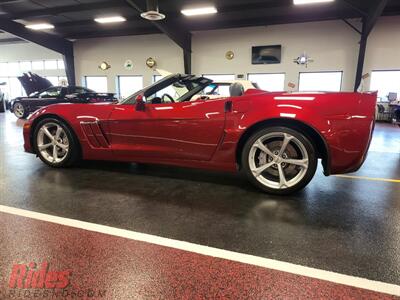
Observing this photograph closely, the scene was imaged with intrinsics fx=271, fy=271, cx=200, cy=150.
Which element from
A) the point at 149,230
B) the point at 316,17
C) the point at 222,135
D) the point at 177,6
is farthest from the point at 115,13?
the point at 149,230

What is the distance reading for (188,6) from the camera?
10.4 metres

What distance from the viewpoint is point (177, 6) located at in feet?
34.5

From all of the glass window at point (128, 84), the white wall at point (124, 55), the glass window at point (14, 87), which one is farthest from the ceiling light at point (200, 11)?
the glass window at point (14, 87)

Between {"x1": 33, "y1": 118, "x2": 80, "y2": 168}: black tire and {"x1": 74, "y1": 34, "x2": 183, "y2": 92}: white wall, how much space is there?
11729 mm

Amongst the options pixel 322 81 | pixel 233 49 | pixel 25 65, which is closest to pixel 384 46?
pixel 322 81

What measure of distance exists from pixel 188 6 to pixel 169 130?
927 cm

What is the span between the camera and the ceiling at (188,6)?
10.1 m

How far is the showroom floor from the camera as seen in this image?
4.62 ft

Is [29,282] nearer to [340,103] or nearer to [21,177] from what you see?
[21,177]

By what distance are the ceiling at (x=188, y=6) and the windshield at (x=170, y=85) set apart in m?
7.52

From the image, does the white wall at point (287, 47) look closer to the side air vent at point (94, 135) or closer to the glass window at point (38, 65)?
the side air vent at point (94, 135)

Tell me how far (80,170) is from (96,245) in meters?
1.92

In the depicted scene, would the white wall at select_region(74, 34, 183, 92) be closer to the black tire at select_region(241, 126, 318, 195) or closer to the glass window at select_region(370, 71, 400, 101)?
the glass window at select_region(370, 71, 400, 101)

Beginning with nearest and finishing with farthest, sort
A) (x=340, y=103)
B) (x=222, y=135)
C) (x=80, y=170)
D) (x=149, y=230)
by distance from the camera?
(x=149, y=230) → (x=340, y=103) → (x=222, y=135) → (x=80, y=170)
